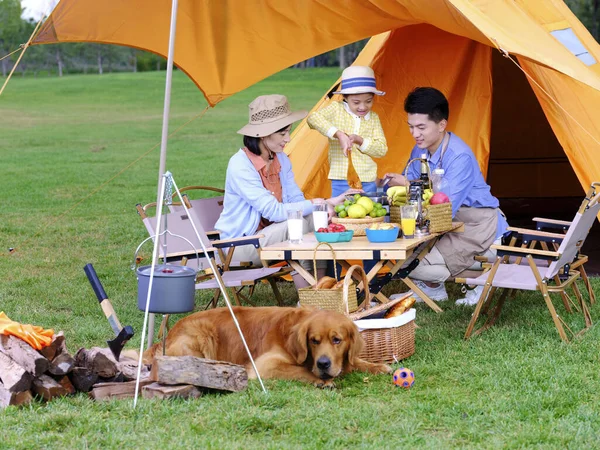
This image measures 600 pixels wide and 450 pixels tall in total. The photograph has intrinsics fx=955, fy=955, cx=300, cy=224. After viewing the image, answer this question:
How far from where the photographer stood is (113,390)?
418 cm

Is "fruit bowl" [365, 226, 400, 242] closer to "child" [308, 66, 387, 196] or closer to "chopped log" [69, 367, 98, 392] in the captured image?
"child" [308, 66, 387, 196]

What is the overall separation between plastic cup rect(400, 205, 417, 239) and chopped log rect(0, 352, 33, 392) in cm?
221

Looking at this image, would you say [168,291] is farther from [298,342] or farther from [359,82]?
[359,82]

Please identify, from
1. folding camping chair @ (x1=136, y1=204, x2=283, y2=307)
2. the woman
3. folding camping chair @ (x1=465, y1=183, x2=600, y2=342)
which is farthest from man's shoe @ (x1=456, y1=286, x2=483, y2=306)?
folding camping chair @ (x1=136, y1=204, x2=283, y2=307)

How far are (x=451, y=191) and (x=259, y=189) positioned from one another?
1172 mm

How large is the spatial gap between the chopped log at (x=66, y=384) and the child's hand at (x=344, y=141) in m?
2.59

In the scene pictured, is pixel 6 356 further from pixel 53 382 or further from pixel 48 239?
pixel 48 239

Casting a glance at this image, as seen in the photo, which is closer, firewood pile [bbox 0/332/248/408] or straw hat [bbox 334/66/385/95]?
firewood pile [bbox 0/332/248/408]

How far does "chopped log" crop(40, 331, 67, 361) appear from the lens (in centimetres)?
417

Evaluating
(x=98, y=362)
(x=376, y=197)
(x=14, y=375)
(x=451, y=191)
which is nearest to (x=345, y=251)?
(x=376, y=197)

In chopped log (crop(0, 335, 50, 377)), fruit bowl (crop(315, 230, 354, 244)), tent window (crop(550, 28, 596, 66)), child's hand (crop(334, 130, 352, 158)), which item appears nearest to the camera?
chopped log (crop(0, 335, 50, 377))

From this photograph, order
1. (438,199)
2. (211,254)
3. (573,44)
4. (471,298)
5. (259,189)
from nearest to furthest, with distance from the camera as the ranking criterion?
1. (438,199)
2. (211,254)
3. (259,189)
4. (471,298)
5. (573,44)

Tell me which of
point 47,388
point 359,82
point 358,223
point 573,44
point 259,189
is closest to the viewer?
point 47,388

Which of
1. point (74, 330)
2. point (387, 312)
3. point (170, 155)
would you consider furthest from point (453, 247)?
point (170, 155)
